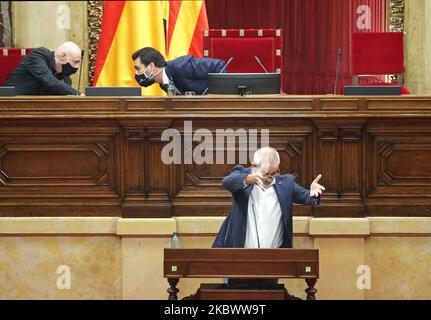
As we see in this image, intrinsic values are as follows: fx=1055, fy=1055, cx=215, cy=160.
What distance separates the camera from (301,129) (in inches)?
269

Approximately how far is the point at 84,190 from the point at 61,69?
116cm

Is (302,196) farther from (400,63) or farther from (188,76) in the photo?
(400,63)

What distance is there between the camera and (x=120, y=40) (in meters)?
8.98

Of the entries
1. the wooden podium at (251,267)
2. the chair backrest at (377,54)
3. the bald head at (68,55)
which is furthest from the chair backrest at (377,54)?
the wooden podium at (251,267)

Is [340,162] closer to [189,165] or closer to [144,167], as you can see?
[189,165]

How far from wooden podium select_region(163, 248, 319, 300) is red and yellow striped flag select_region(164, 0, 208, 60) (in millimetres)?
3764

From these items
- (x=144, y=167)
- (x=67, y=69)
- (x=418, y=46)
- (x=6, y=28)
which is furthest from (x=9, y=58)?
(x=418, y=46)

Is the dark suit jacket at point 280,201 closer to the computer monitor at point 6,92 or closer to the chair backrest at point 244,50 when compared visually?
the computer monitor at point 6,92

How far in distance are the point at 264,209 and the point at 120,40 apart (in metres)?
3.44

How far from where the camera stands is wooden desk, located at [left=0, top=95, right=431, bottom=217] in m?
6.80

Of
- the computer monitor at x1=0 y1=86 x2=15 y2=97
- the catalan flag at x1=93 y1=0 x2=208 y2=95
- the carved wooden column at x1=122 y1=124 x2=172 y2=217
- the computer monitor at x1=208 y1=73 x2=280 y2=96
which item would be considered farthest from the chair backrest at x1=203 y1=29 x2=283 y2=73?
the computer monitor at x1=0 y1=86 x2=15 y2=97

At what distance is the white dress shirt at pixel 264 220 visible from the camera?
19.5 ft

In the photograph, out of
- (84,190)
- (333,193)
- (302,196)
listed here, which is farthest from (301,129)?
(84,190)

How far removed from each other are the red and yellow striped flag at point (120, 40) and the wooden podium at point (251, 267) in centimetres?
344
